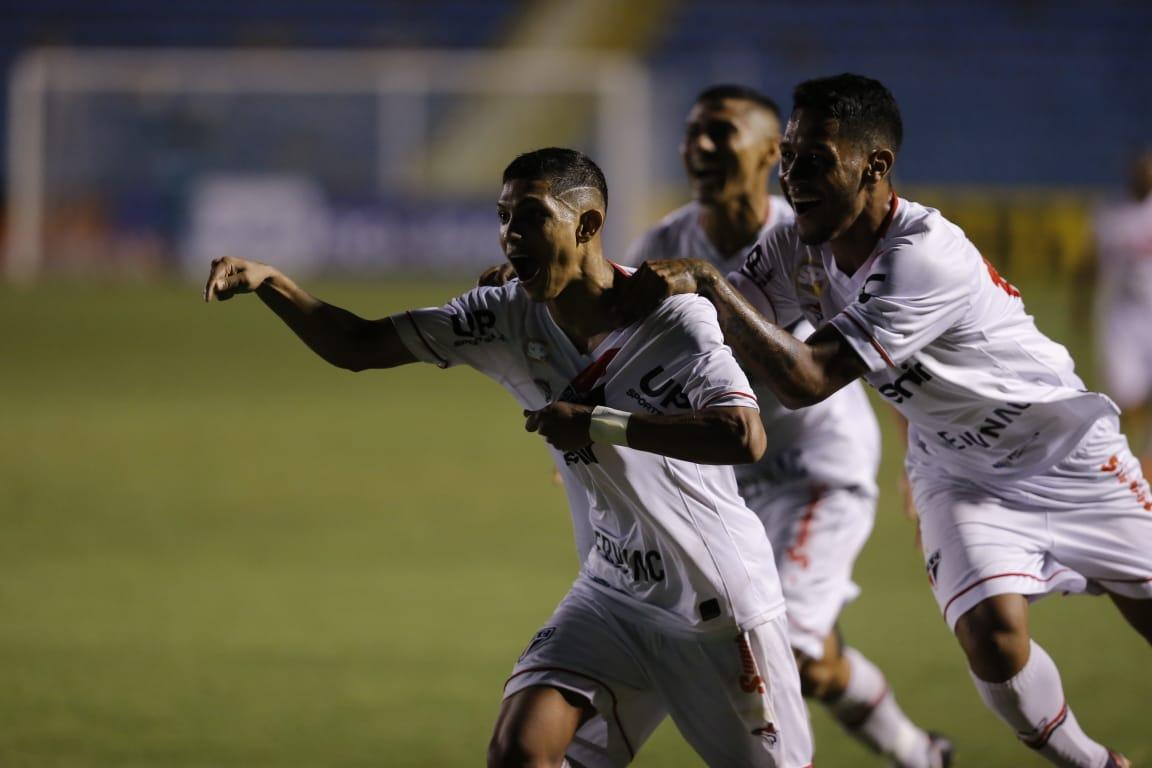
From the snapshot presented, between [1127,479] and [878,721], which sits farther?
[878,721]

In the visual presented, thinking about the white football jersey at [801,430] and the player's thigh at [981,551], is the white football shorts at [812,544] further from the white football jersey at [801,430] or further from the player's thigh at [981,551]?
the player's thigh at [981,551]

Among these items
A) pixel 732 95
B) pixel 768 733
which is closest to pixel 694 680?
pixel 768 733

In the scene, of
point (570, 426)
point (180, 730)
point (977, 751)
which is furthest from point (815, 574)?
point (180, 730)

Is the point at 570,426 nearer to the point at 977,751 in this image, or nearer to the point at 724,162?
the point at 724,162

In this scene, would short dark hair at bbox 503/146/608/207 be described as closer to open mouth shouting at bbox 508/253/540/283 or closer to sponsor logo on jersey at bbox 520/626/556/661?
open mouth shouting at bbox 508/253/540/283

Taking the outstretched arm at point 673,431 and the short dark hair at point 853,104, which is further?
the short dark hair at point 853,104

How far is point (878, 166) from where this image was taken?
4.20 metres

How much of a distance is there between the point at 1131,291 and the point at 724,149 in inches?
272

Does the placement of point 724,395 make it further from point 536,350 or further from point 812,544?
point 812,544

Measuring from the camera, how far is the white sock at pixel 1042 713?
4.30 m

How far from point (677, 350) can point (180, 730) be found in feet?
9.63

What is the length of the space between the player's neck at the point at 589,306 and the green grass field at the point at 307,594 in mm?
2164

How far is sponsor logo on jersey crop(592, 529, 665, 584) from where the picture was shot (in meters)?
3.88

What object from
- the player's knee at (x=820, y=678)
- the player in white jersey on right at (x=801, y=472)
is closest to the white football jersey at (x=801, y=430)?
the player in white jersey on right at (x=801, y=472)
